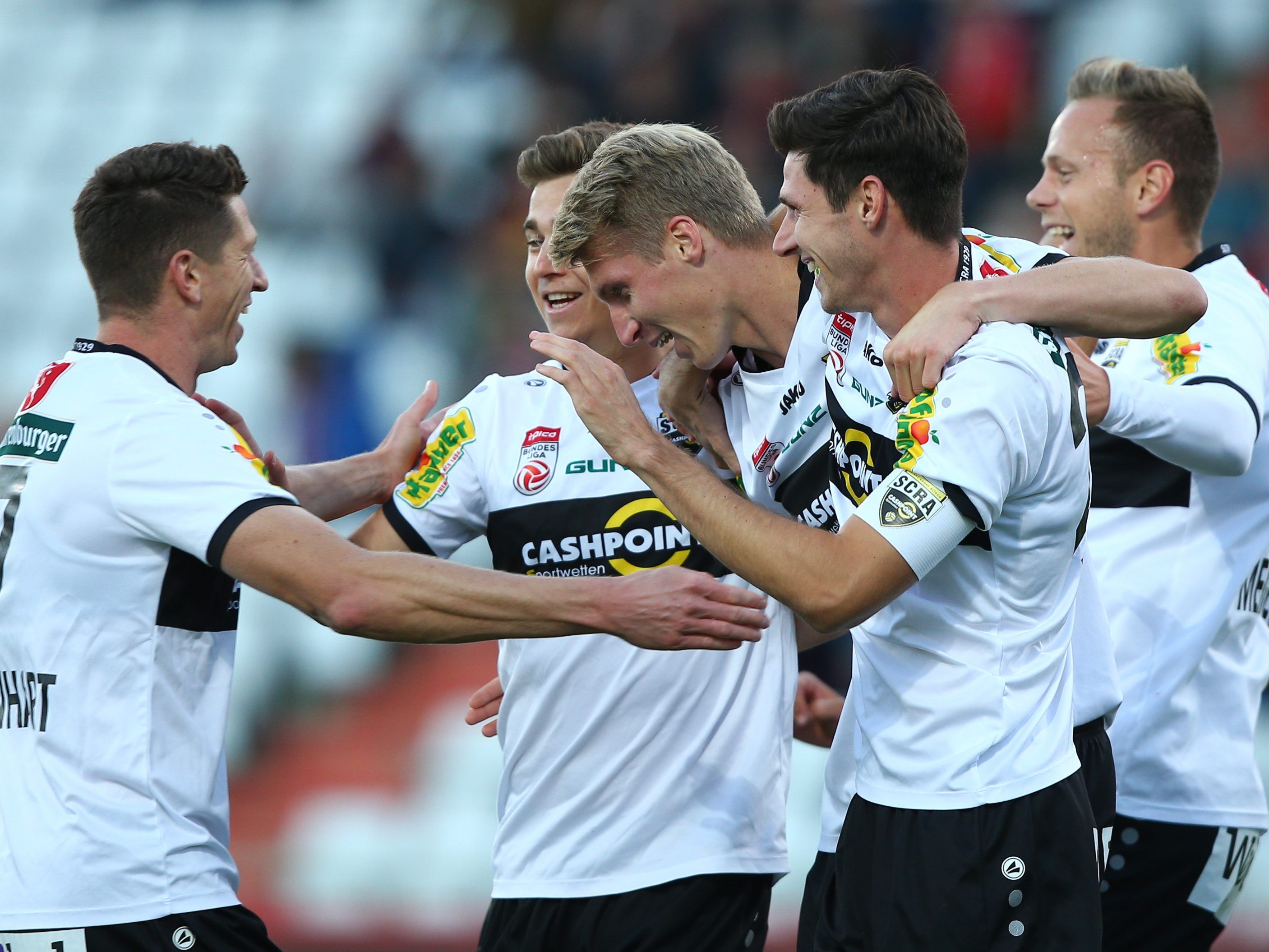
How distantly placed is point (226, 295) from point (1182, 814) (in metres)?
2.98

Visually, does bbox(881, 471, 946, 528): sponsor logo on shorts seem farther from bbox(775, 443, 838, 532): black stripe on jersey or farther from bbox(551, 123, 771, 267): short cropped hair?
bbox(551, 123, 771, 267): short cropped hair

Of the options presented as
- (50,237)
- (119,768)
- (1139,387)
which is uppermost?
(50,237)

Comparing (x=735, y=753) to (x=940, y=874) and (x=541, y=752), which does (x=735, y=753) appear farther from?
(x=940, y=874)

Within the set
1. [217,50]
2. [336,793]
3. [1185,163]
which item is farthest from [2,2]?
[1185,163]

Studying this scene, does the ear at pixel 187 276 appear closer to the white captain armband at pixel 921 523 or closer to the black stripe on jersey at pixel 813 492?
the black stripe on jersey at pixel 813 492

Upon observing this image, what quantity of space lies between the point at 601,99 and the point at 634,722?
26.1 feet

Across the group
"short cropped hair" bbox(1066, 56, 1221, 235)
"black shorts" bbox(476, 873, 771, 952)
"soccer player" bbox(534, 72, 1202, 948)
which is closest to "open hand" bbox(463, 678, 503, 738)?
"black shorts" bbox(476, 873, 771, 952)

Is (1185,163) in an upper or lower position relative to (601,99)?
lower

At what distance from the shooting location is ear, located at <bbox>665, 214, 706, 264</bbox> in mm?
3633

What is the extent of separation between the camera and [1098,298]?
3.01 metres

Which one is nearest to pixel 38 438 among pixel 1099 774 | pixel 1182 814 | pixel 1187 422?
pixel 1099 774

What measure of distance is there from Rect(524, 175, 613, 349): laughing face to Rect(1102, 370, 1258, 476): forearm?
4.62 ft

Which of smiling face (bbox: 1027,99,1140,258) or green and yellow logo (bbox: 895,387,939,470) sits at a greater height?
smiling face (bbox: 1027,99,1140,258)

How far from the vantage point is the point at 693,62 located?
10.4m
